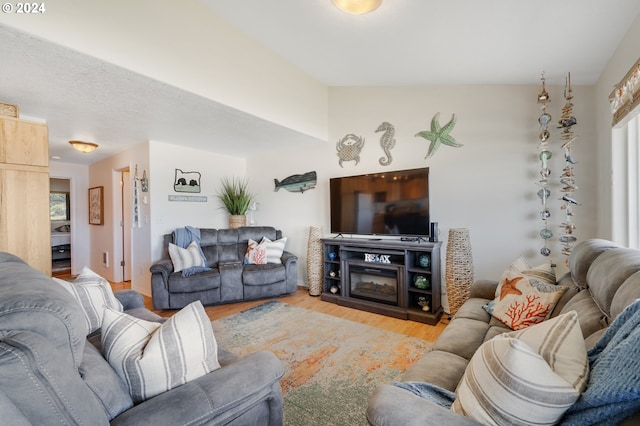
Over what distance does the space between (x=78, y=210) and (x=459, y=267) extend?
6.97 metres

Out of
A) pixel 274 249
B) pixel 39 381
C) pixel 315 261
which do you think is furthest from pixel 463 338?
pixel 274 249

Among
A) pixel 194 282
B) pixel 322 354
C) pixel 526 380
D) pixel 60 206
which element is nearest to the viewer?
pixel 526 380

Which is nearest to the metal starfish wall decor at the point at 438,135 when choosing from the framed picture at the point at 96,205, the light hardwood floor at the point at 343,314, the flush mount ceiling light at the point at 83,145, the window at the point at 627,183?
the window at the point at 627,183

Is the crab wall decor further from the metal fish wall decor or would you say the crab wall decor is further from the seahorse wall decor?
the metal fish wall decor

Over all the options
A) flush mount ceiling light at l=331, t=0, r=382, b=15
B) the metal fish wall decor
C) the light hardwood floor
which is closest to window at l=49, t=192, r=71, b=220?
the light hardwood floor

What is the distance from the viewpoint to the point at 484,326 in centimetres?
179

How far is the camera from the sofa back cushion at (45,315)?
63 centimetres

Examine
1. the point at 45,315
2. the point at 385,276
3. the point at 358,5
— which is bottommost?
the point at 385,276

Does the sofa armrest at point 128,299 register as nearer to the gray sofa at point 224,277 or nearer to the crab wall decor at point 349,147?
the gray sofa at point 224,277

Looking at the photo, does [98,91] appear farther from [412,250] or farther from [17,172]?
[412,250]

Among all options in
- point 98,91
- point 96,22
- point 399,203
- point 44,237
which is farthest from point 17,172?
point 399,203

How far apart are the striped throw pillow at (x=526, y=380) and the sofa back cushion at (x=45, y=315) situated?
3.71 feet

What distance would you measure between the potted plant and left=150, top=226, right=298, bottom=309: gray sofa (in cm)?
36

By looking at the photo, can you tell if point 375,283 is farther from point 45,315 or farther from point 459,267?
point 45,315
